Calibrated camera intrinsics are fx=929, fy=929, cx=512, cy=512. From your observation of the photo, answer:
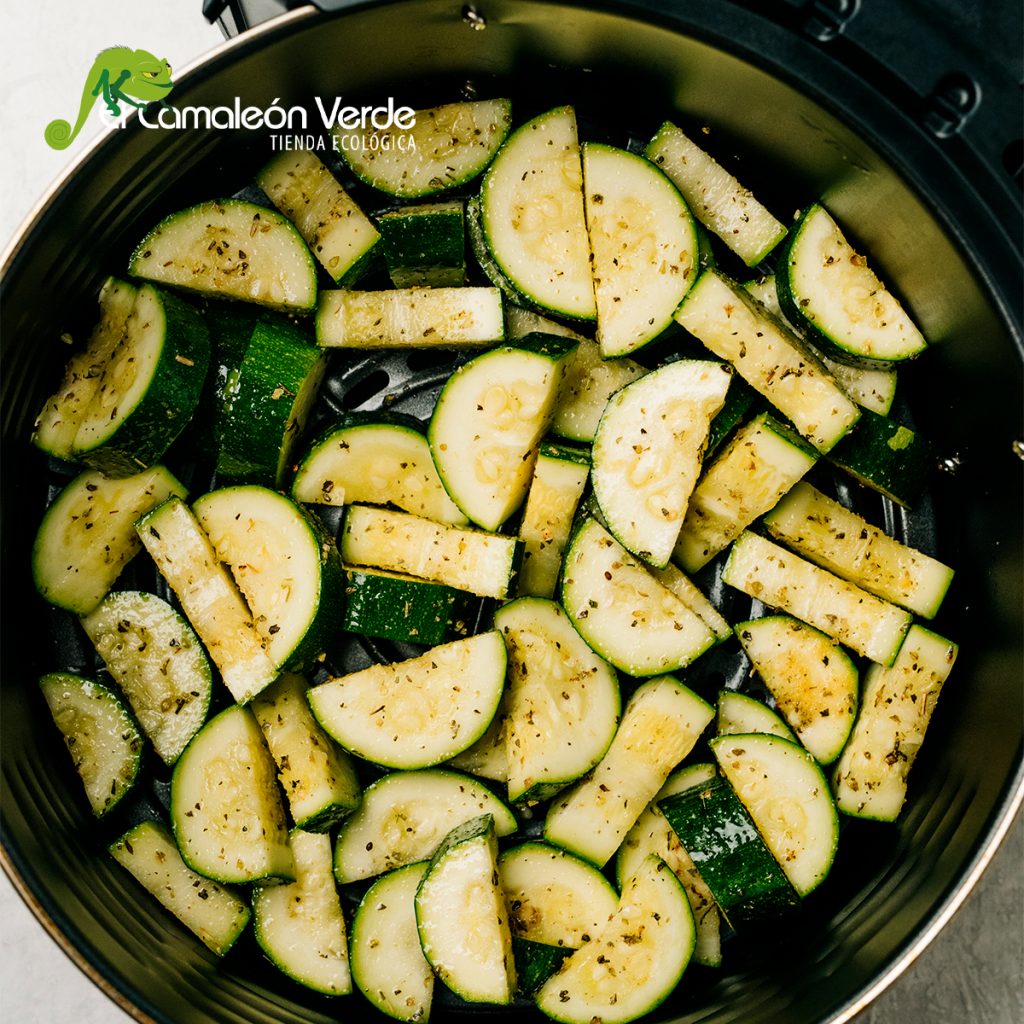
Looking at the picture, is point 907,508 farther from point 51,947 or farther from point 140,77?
point 51,947

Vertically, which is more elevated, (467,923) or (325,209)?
(325,209)

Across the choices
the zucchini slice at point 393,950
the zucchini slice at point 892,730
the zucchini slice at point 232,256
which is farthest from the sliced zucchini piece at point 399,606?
the zucchini slice at point 892,730

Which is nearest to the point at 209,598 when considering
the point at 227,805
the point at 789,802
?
the point at 227,805

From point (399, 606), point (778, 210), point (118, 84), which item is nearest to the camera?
point (118, 84)

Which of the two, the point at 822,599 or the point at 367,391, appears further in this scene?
the point at 367,391

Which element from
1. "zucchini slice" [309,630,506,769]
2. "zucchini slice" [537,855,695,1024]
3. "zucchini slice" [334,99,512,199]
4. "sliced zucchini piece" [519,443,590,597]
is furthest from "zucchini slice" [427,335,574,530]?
"zucchini slice" [537,855,695,1024]

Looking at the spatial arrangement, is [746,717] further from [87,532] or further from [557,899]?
[87,532]

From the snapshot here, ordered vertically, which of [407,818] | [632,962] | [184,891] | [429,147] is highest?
[429,147]
